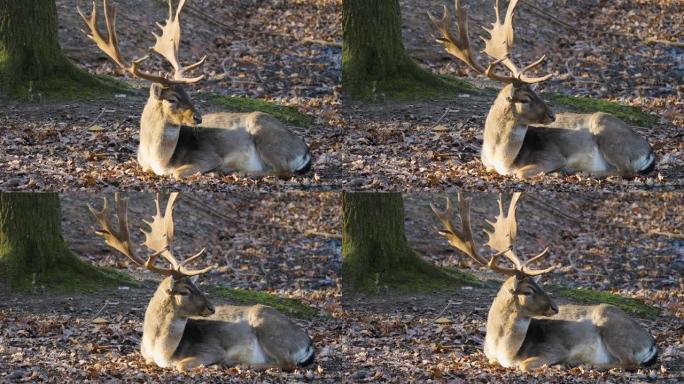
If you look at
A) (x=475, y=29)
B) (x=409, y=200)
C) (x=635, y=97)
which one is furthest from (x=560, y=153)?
(x=475, y=29)

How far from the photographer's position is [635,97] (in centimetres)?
1579

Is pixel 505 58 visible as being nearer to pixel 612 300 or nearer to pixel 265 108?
pixel 612 300

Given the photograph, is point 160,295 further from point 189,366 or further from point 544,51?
point 544,51

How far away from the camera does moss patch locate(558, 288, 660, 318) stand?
39.8ft

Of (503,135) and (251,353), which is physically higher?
(503,135)

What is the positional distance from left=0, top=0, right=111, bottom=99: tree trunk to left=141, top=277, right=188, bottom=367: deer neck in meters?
4.45

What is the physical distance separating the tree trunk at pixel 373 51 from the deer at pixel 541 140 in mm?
1682

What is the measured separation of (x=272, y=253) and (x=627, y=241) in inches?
201

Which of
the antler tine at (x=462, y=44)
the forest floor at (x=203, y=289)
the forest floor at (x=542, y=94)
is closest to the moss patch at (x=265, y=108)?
the forest floor at (x=542, y=94)

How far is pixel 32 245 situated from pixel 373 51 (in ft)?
14.1

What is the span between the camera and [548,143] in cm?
1133

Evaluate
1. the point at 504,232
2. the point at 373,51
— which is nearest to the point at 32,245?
the point at 373,51

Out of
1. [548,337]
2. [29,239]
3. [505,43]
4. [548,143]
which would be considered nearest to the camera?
[548,337]

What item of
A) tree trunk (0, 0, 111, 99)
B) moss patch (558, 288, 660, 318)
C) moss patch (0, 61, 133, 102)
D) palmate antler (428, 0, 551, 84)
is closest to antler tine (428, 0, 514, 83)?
palmate antler (428, 0, 551, 84)
